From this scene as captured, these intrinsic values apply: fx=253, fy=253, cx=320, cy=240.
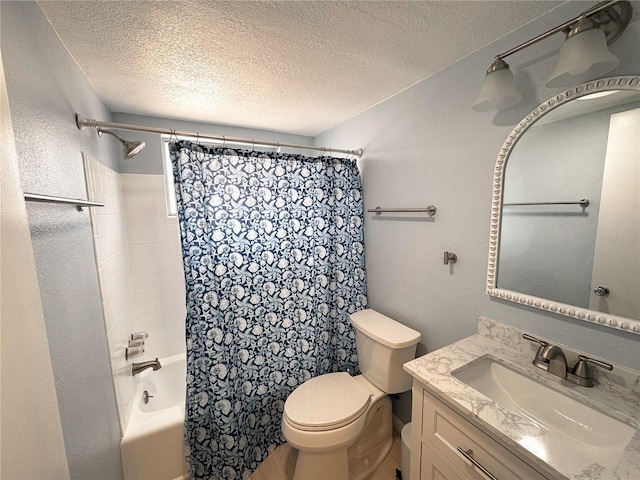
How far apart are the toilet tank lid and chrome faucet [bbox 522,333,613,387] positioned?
577mm

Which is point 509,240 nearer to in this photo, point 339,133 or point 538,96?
point 538,96

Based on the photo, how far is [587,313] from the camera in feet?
3.11

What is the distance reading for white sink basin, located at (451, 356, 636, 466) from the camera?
28.1 inches

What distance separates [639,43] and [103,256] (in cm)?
236

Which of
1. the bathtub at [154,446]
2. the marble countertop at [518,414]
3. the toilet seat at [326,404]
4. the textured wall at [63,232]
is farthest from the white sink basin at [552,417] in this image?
the bathtub at [154,446]

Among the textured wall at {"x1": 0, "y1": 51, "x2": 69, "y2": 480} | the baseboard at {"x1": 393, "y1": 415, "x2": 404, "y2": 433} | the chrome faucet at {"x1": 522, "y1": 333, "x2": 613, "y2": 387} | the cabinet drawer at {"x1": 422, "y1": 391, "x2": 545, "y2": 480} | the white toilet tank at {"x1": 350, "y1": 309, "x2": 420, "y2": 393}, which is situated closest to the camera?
the textured wall at {"x1": 0, "y1": 51, "x2": 69, "y2": 480}

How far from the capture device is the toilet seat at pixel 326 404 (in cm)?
134

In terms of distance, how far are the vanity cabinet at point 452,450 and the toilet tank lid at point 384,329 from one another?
41cm

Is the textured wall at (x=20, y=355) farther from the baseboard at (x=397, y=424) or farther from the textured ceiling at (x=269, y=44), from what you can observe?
the baseboard at (x=397, y=424)

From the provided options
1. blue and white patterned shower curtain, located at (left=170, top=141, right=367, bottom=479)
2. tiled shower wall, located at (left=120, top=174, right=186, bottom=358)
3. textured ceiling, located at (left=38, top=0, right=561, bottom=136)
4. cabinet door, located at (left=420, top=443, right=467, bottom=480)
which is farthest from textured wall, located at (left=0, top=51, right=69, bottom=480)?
tiled shower wall, located at (left=120, top=174, right=186, bottom=358)

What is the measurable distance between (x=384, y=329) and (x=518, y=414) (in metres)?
0.84

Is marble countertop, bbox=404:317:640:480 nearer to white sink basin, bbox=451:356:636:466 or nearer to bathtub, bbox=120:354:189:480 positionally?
white sink basin, bbox=451:356:636:466

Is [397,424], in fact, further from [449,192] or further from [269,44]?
[269,44]

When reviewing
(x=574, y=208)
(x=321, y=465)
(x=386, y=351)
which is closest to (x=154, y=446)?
(x=321, y=465)
